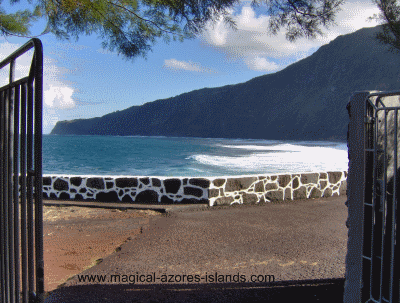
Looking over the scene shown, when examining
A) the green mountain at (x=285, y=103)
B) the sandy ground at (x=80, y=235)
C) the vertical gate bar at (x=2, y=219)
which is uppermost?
the green mountain at (x=285, y=103)

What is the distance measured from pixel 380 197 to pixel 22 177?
84.3 inches

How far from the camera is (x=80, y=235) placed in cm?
470

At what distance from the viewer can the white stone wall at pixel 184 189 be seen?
21.5 ft

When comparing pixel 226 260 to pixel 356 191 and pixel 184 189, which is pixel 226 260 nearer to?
pixel 356 191

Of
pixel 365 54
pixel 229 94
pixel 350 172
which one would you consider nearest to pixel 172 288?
pixel 350 172

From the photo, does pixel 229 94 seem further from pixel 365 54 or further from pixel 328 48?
pixel 365 54

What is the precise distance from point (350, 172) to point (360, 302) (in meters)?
0.87

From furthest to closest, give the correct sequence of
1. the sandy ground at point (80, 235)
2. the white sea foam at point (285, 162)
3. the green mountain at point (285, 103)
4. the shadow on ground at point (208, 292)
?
the green mountain at point (285, 103) → the white sea foam at point (285, 162) → the sandy ground at point (80, 235) → the shadow on ground at point (208, 292)

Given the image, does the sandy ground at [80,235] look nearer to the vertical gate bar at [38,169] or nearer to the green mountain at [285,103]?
the vertical gate bar at [38,169]

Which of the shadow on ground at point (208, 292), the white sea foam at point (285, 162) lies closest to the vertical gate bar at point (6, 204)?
the shadow on ground at point (208, 292)

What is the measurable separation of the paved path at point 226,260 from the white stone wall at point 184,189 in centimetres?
79

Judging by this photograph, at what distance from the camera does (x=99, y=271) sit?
3275 millimetres

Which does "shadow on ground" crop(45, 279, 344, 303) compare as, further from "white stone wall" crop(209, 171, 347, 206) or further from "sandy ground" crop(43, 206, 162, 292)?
"white stone wall" crop(209, 171, 347, 206)

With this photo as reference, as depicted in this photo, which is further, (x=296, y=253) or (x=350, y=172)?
(x=296, y=253)
